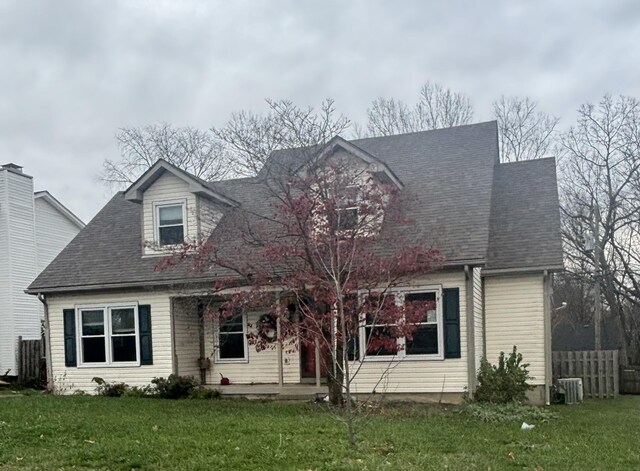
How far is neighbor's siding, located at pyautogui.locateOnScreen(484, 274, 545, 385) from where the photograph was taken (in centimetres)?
1431

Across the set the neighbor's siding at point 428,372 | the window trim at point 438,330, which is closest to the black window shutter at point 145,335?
the neighbor's siding at point 428,372

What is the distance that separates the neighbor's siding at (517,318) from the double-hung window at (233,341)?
6052mm

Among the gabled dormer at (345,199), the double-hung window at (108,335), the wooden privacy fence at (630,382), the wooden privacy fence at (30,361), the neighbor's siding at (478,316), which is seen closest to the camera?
the gabled dormer at (345,199)

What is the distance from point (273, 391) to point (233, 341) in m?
2.16

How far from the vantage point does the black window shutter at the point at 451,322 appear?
1345 centimetres

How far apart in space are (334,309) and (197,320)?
7.29 meters

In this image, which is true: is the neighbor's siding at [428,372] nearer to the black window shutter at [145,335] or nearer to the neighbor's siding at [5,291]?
the black window shutter at [145,335]

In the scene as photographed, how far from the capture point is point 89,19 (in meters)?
10.9

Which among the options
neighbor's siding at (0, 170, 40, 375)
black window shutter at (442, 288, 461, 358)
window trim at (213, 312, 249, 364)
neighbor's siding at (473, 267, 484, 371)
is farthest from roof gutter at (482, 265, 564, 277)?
neighbor's siding at (0, 170, 40, 375)

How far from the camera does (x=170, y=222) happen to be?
16891 millimetres

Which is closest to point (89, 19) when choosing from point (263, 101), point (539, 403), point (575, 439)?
point (263, 101)

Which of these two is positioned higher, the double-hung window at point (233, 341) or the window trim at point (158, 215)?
the window trim at point (158, 215)

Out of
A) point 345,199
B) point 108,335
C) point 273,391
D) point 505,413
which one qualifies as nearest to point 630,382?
point 505,413

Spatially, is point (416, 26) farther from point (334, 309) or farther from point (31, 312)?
point (31, 312)
